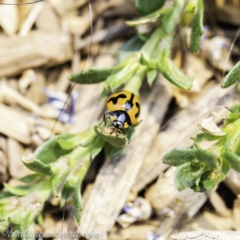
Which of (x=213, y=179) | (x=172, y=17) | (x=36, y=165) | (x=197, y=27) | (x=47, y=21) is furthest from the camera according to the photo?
(x=47, y=21)

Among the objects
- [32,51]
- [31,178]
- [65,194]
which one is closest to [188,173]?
[65,194]

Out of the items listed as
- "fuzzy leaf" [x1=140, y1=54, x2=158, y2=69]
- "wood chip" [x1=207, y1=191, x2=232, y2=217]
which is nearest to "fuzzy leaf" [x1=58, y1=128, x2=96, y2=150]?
"fuzzy leaf" [x1=140, y1=54, x2=158, y2=69]

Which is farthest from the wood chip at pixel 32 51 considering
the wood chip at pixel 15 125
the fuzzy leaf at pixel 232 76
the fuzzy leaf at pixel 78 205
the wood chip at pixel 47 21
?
the fuzzy leaf at pixel 232 76

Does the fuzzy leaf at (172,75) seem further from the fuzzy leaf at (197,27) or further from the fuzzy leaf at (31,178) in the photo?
the fuzzy leaf at (31,178)

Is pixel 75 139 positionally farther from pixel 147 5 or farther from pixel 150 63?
pixel 147 5

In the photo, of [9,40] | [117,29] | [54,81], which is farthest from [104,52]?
[9,40]
